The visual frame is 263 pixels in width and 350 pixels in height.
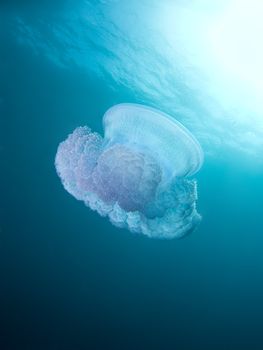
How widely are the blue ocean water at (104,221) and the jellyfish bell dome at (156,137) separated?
213 inches

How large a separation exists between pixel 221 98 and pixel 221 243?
20.8 m

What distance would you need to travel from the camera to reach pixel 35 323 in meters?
20.8

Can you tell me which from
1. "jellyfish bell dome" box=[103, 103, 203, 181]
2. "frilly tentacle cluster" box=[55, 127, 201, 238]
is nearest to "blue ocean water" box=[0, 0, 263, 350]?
"jellyfish bell dome" box=[103, 103, 203, 181]

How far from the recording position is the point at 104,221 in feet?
89.1

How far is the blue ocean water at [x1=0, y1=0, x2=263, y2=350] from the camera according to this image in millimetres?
11328

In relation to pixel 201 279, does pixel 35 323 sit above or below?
below

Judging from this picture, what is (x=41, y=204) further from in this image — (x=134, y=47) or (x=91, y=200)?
(x=91, y=200)

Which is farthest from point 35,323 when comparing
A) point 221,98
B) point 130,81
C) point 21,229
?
point 221,98

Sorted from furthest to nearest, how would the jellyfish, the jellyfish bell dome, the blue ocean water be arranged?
the blue ocean water < the jellyfish < the jellyfish bell dome

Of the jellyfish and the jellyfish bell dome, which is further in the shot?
the jellyfish

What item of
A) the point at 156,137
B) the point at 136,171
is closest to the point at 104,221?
the point at 136,171

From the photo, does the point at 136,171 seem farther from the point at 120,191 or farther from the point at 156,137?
the point at 156,137

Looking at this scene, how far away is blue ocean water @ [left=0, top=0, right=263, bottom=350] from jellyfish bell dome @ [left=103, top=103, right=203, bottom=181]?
5.40 metres

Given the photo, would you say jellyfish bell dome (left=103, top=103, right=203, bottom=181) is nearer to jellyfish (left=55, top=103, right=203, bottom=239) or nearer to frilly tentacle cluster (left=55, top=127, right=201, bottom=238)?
jellyfish (left=55, top=103, right=203, bottom=239)
